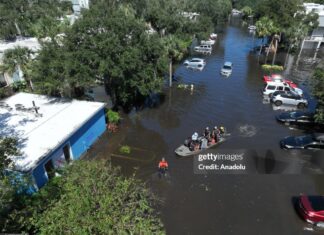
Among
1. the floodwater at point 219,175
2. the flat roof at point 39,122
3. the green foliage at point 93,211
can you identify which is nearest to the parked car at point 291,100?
the floodwater at point 219,175

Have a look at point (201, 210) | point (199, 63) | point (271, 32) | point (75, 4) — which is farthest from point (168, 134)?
point (75, 4)

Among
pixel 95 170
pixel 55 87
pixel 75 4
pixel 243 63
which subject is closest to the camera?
pixel 95 170

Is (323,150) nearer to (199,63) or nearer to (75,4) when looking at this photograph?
(199,63)

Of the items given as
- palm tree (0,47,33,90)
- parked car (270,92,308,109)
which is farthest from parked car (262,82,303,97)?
palm tree (0,47,33,90)

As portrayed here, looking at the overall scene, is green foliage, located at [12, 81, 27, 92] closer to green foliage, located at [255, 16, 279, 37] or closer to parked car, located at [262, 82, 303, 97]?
parked car, located at [262, 82, 303, 97]

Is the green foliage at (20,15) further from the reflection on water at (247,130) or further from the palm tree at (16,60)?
the reflection on water at (247,130)
